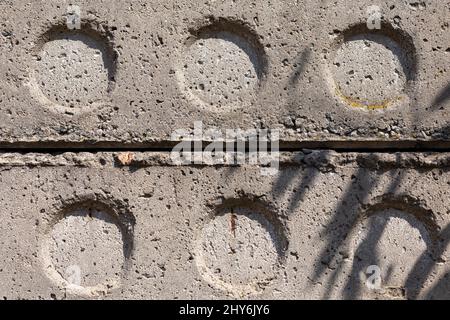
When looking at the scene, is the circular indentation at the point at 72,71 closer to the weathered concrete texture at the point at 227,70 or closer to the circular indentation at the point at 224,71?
the weathered concrete texture at the point at 227,70

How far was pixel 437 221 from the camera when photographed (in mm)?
1716

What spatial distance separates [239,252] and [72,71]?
768 millimetres

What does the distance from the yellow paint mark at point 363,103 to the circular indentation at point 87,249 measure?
0.79m

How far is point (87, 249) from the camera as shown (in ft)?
5.76

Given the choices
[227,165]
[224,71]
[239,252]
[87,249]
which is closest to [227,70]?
[224,71]

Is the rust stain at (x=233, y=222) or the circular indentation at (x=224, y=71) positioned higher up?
the circular indentation at (x=224, y=71)

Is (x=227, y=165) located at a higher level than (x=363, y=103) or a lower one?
lower

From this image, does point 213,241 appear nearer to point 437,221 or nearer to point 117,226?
point 117,226

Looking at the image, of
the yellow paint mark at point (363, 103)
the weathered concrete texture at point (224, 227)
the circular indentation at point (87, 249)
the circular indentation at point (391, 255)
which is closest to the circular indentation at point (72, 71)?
the weathered concrete texture at point (224, 227)

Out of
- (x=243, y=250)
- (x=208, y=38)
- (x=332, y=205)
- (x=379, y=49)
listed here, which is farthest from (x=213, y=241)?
(x=379, y=49)

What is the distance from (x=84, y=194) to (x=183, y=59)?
1.70 feet

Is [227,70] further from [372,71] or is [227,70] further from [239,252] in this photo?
[239,252]

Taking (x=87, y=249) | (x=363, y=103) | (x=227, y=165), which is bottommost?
(x=87, y=249)

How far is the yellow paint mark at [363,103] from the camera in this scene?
1748mm
